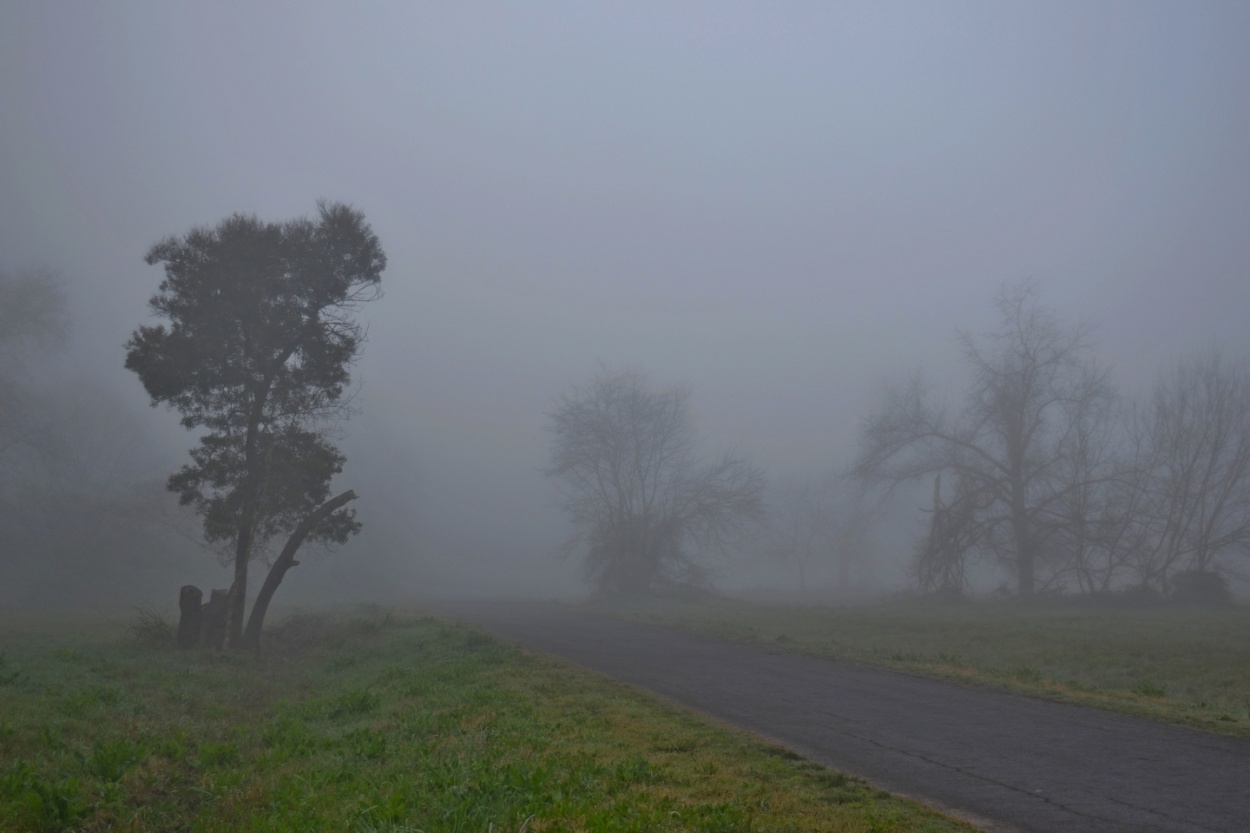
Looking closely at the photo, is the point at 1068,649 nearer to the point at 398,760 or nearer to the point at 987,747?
the point at 987,747

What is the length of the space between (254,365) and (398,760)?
17.2m

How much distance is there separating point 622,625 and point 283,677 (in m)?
13.7

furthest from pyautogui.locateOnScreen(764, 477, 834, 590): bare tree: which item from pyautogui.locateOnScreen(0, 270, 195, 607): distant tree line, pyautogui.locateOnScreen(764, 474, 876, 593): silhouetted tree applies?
pyautogui.locateOnScreen(0, 270, 195, 607): distant tree line

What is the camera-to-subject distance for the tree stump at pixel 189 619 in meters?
21.4

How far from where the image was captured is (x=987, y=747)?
29.0 feet

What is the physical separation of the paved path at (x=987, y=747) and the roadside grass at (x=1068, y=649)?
3.67 feet

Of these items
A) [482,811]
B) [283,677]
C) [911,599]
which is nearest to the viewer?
[482,811]

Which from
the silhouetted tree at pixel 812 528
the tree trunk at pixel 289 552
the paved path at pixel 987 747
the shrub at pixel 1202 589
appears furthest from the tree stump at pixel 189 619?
the silhouetted tree at pixel 812 528

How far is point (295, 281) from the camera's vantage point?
78.0 feet

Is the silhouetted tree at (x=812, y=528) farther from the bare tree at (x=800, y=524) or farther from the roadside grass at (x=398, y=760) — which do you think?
the roadside grass at (x=398, y=760)

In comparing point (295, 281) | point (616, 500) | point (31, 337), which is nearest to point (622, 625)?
point (295, 281)

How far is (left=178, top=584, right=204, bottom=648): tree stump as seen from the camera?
2142 centimetres

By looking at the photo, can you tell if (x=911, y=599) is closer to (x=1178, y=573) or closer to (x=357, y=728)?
(x=1178, y=573)

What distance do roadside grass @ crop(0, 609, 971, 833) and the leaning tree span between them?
23.2ft
